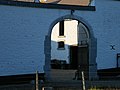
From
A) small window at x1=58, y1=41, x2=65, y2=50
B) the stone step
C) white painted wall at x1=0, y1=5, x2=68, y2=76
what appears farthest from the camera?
small window at x1=58, y1=41, x2=65, y2=50

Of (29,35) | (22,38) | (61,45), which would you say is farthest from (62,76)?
(61,45)

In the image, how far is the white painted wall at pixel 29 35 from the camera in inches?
939

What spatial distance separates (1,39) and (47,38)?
3.13 m

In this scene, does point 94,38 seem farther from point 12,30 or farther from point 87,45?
point 12,30

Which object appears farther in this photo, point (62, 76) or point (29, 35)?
point (62, 76)

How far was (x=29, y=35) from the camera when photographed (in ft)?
81.3

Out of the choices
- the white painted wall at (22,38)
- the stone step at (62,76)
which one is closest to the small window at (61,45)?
the stone step at (62,76)

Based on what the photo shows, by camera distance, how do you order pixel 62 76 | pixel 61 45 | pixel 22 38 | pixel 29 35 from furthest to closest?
pixel 61 45, pixel 62 76, pixel 29 35, pixel 22 38

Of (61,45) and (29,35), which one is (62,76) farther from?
(61,45)

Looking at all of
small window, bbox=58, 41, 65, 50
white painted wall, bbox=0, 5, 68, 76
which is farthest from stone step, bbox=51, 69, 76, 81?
small window, bbox=58, 41, 65, 50

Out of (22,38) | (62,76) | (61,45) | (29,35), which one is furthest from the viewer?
(61,45)

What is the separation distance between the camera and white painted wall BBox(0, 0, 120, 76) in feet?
78.3

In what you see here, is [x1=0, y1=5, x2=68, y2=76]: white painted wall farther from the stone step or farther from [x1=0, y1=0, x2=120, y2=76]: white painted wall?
the stone step

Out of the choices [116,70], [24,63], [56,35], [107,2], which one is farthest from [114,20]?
[56,35]
